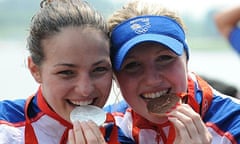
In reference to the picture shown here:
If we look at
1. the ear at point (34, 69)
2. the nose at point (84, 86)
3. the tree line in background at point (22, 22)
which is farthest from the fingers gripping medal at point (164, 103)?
the tree line in background at point (22, 22)

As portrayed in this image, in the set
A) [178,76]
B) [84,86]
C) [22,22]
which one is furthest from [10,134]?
[22,22]

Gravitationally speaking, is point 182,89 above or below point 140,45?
below

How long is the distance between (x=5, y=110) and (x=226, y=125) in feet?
3.55

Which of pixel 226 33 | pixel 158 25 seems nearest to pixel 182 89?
pixel 158 25

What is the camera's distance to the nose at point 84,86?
103 inches

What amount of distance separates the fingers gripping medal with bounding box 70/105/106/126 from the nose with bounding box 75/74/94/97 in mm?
88

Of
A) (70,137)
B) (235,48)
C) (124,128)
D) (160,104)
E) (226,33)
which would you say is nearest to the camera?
(70,137)

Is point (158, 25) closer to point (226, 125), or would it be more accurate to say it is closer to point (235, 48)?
point (226, 125)

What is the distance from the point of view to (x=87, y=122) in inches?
103

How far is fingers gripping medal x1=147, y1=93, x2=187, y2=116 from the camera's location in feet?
9.00

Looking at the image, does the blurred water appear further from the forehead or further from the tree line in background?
the forehead

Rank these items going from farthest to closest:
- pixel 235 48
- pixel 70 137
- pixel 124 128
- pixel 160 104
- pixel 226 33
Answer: pixel 226 33, pixel 235 48, pixel 124 128, pixel 160 104, pixel 70 137

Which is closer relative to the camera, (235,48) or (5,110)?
(5,110)

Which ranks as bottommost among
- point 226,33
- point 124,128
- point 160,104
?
point 124,128
